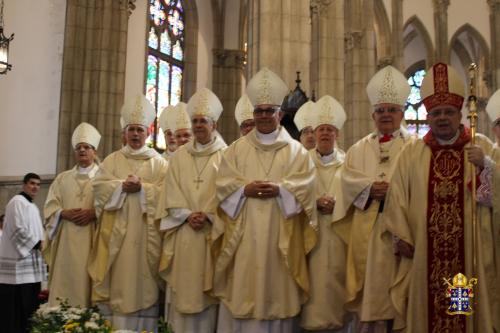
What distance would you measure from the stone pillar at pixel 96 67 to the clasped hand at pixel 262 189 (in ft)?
29.9

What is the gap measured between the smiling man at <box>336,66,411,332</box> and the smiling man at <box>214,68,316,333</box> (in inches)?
13.0

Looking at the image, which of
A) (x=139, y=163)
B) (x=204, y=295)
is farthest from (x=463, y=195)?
(x=139, y=163)

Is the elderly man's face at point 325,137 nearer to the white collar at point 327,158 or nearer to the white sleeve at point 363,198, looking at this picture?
the white collar at point 327,158

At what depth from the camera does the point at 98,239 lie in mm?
6219

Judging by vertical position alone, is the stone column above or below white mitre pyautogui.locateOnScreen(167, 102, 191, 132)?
above

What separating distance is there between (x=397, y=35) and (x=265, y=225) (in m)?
17.7

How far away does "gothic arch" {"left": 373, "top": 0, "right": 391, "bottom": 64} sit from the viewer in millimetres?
21594

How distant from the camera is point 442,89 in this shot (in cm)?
445

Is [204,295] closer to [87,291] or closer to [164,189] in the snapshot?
[164,189]

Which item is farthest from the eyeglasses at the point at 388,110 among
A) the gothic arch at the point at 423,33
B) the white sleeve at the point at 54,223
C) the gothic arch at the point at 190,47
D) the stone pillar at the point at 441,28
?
the stone pillar at the point at 441,28

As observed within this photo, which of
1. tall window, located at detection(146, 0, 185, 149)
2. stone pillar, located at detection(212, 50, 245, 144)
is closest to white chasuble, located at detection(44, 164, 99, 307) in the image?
tall window, located at detection(146, 0, 185, 149)

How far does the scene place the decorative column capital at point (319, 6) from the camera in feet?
46.5

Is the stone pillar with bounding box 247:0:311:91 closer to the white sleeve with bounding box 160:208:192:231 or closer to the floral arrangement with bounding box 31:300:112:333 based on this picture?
the white sleeve with bounding box 160:208:192:231

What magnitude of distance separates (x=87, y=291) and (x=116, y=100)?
8.63 m
